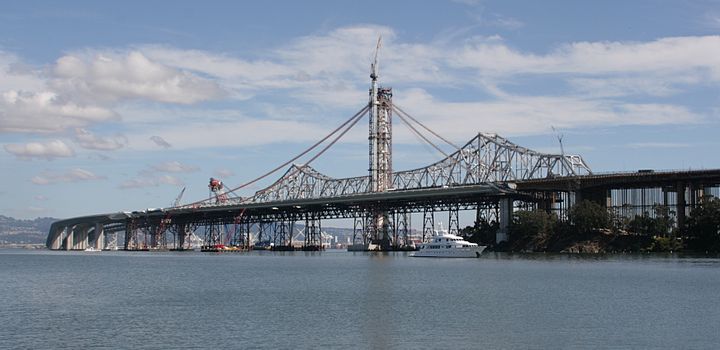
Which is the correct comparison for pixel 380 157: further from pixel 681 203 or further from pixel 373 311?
pixel 373 311

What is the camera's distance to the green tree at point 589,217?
143m

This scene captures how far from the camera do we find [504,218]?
16775 centimetres

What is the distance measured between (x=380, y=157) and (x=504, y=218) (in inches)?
1359

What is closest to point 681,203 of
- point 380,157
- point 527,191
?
point 527,191

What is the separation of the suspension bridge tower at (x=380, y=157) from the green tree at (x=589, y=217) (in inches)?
2019

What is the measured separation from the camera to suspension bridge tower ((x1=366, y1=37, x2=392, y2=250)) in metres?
191

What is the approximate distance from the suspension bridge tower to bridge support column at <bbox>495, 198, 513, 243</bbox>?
2918 centimetres

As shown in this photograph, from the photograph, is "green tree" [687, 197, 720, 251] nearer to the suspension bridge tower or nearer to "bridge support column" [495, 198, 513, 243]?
"bridge support column" [495, 198, 513, 243]

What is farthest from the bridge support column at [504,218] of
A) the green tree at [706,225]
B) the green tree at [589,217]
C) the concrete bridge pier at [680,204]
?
the green tree at [706,225]

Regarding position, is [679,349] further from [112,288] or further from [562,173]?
[562,173]

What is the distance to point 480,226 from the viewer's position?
574 feet

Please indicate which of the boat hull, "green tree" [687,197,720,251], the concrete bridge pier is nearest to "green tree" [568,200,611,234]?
the concrete bridge pier

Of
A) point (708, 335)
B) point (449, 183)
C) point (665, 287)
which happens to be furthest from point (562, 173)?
point (708, 335)

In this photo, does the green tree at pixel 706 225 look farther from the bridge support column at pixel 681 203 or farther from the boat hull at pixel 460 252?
the boat hull at pixel 460 252
